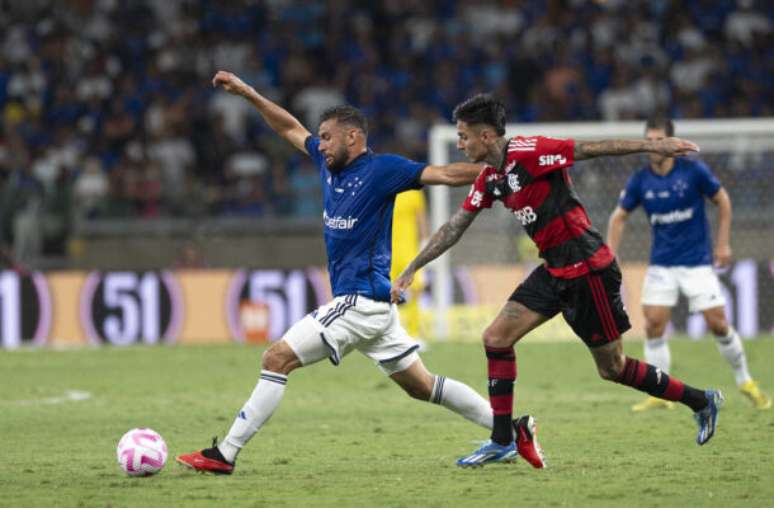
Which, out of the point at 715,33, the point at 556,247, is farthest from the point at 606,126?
the point at 556,247

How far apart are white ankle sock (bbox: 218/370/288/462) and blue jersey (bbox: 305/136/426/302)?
67cm

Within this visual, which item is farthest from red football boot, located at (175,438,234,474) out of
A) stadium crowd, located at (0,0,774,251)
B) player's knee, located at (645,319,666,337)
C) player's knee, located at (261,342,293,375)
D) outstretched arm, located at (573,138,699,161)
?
stadium crowd, located at (0,0,774,251)

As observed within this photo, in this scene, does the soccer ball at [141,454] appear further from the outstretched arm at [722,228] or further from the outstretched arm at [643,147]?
the outstretched arm at [722,228]

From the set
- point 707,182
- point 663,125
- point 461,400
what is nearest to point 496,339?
point 461,400

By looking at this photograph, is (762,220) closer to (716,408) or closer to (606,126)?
(606,126)

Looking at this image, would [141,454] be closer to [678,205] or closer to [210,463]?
[210,463]

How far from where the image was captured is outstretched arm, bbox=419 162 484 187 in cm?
788

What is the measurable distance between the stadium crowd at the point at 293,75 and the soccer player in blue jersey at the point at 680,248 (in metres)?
9.26

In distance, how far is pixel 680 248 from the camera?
37.8 ft

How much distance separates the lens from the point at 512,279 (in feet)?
59.6

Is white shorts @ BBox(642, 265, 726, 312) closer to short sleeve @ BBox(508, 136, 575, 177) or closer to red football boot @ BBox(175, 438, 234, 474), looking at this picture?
short sleeve @ BBox(508, 136, 575, 177)

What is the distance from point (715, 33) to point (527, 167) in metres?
16.7

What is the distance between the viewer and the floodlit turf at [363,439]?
23.4 ft

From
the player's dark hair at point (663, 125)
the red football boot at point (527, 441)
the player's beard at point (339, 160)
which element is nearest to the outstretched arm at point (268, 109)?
the player's beard at point (339, 160)
